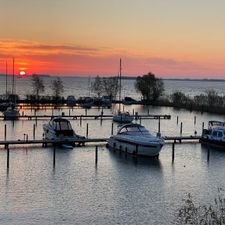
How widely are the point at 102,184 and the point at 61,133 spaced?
1558cm

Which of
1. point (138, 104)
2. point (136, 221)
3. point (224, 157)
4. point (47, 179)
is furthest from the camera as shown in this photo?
point (138, 104)

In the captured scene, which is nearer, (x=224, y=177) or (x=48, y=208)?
(x=48, y=208)

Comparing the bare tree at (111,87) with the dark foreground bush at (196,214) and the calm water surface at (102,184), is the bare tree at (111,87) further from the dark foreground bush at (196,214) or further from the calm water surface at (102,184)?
the dark foreground bush at (196,214)

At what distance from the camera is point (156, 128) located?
64.8 m

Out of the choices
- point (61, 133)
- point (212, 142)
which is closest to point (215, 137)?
point (212, 142)

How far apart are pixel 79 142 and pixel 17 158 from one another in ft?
25.5

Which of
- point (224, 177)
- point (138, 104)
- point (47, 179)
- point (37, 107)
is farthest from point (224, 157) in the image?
point (138, 104)

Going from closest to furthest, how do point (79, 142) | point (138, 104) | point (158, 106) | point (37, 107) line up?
point (79, 142) → point (37, 107) → point (158, 106) → point (138, 104)

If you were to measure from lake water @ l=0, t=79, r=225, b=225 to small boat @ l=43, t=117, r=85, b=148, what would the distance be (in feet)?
5.09

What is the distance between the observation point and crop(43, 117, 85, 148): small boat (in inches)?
1763

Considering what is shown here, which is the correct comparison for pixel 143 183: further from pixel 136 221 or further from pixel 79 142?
pixel 79 142

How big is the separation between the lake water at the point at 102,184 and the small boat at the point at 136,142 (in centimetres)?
80

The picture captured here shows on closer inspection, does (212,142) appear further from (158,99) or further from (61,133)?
(158,99)

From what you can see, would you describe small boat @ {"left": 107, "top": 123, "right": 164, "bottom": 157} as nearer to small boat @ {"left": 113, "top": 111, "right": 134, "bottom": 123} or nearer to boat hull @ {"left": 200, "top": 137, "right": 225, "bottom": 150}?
boat hull @ {"left": 200, "top": 137, "right": 225, "bottom": 150}
